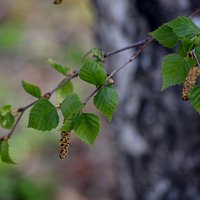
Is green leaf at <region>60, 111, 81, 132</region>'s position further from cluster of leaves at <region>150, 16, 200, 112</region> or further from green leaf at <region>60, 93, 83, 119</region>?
cluster of leaves at <region>150, 16, 200, 112</region>

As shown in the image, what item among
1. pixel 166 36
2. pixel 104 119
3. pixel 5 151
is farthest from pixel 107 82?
pixel 104 119

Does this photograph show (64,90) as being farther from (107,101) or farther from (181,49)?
(181,49)

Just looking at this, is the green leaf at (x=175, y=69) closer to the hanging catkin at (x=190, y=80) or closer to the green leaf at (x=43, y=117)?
the hanging catkin at (x=190, y=80)

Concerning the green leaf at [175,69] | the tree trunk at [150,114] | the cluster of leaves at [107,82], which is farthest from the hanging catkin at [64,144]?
the tree trunk at [150,114]

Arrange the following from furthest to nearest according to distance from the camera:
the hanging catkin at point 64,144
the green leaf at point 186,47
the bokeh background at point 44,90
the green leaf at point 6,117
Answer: the bokeh background at point 44,90, the green leaf at point 6,117, the hanging catkin at point 64,144, the green leaf at point 186,47

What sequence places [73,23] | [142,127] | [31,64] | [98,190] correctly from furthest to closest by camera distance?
[73,23], [31,64], [98,190], [142,127]

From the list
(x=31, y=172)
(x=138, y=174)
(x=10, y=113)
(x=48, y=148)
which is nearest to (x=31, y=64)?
(x=48, y=148)

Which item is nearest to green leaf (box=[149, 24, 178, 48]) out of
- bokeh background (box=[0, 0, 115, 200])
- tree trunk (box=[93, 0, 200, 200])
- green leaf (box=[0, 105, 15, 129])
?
green leaf (box=[0, 105, 15, 129])

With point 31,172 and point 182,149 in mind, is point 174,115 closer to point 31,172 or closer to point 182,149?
point 182,149

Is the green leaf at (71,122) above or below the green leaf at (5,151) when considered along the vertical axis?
below
